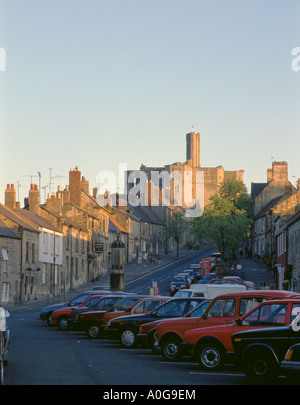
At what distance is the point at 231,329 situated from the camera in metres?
17.6

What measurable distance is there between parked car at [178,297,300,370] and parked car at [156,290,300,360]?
128 centimetres

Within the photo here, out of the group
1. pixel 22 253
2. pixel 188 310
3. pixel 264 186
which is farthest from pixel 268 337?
pixel 264 186

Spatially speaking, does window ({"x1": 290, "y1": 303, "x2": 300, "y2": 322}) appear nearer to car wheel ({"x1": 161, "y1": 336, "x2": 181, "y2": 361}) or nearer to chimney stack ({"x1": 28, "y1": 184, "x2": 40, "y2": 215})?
car wheel ({"x1": 161, "y1": 336, "x2": 181, "y2": 361})

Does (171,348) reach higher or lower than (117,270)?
lower

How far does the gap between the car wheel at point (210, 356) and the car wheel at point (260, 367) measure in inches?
87.1

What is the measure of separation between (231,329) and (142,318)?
264 inches

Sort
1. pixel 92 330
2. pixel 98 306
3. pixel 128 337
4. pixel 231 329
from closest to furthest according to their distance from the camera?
pixel 231 329
pixel 128 337
pixel 92 330
pixel 98 306

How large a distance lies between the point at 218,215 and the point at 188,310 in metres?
65.8

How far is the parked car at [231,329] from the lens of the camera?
17.0 metres

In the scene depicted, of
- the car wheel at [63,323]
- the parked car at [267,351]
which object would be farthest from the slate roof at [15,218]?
the parked car at [267,351]

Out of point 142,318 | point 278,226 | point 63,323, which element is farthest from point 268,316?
point 278,226

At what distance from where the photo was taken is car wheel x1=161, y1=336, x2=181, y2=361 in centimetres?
2011

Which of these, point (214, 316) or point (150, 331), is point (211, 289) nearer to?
point (150, 331)

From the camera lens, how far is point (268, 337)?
15.5 meters
